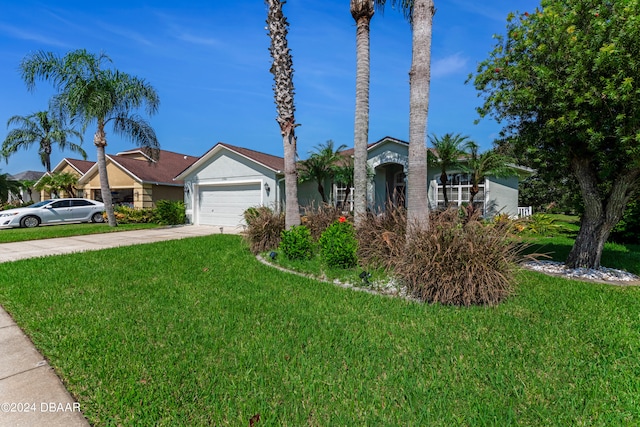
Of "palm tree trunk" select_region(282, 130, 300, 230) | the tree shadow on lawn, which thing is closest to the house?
the tree shadow on lawn

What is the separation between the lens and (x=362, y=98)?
26.2 ft

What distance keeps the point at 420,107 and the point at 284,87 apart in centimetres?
432

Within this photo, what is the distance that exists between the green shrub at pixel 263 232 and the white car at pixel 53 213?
1469 cm

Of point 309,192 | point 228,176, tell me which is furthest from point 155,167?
point 309,192

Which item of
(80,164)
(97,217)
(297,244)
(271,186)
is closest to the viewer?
(297,244)

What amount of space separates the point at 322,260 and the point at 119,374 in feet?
14.8

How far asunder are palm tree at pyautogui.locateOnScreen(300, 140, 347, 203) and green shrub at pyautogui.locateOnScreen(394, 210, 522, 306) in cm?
955

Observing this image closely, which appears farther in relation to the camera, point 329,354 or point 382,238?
point 382,238

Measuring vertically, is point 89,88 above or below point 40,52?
below

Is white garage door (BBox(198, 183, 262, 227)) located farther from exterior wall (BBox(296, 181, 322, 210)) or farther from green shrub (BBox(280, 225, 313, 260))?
green shrub (BBox(280, 225, 313, 260))

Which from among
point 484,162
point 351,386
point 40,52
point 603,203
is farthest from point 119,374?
point 40,52

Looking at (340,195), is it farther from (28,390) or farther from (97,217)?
(97,217)

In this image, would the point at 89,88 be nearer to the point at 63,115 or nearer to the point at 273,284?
the point at 63,115

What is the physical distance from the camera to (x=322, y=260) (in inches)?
272
